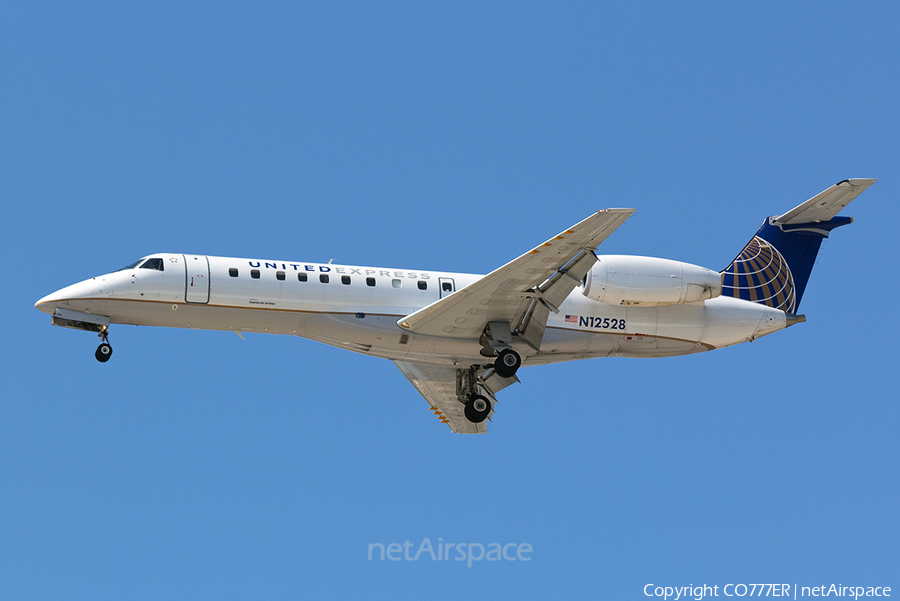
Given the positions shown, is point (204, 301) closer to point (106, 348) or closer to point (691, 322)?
point (106, 348)

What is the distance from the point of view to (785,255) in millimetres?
26219

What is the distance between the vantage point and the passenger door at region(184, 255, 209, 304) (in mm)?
21828

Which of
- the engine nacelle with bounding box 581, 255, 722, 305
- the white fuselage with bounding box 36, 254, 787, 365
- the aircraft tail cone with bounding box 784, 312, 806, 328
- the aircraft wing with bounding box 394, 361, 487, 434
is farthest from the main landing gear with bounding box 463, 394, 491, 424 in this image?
the aircraft tail cone with bounding box 784, 312, 806, 328

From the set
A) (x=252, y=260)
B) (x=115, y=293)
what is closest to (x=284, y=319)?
(x=252, y=260)

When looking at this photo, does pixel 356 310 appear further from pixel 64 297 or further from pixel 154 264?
pixel 64 297

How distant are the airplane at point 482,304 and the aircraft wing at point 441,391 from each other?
0.64 feet

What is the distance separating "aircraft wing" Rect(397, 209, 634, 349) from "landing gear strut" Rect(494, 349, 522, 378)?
0.76 meters

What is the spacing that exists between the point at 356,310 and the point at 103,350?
549cm

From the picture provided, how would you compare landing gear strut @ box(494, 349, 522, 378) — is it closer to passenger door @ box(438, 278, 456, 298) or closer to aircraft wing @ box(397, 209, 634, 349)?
aircraft wing @ box(397, 209, 634, 349)

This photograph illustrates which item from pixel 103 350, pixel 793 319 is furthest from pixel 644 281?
pixel 103 350

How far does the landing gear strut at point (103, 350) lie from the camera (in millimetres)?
21906

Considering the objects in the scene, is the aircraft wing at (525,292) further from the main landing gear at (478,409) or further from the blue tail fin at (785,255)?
the blue tail fin at (785,255)

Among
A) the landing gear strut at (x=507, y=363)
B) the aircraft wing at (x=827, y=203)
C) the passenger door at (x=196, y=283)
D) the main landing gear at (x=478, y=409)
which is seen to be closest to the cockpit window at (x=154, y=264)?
the passenger door at (x=196, y=283)

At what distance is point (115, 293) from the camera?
857 inches
